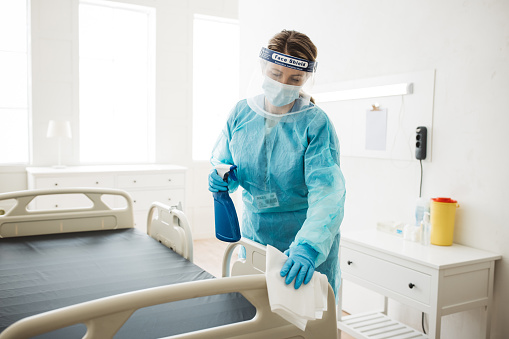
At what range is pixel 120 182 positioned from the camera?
14.5 feet

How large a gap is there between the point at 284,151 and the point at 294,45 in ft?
1.27

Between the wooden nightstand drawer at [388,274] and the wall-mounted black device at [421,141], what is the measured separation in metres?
0.65

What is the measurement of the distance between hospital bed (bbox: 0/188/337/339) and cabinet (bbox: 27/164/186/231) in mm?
1503

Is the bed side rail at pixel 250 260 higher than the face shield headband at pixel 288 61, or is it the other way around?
the face shield headband at pixel 288 61

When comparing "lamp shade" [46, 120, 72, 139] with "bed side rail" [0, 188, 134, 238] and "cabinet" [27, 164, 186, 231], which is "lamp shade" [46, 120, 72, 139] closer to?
"cabinet" [27, 164, 186, 231]

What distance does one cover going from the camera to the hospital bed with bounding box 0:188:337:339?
3.41 ft

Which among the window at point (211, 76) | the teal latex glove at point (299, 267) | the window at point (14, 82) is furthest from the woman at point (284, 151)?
the window at point (211, 76)

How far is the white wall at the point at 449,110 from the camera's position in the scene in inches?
91.7

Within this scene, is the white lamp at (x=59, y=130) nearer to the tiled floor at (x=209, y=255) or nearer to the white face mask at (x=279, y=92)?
the tiled floor at (x=209, y=255)

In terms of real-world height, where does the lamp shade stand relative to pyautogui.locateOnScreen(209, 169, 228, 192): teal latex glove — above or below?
above

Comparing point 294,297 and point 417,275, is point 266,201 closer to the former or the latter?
point 294,297

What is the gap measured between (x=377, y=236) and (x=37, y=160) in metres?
3.33

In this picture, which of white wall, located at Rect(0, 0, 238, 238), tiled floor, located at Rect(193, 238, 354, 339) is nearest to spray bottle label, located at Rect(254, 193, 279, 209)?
tiled floor, located at Rect(193, 238, 354, 339)

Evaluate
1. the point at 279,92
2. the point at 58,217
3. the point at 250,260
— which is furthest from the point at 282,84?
the point at 58,217
